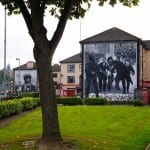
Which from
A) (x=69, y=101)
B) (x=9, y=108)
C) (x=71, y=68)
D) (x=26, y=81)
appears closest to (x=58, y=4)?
(x=9, y=108)

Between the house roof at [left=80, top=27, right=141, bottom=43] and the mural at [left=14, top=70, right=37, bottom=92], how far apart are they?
49.5 metres

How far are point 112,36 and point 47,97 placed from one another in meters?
73.9

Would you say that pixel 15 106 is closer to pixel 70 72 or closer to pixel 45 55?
pixel 45 55

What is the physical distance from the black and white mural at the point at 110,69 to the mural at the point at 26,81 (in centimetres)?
5147

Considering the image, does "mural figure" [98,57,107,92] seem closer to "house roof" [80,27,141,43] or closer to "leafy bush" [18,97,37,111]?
"house roof" [80,27,141,43]

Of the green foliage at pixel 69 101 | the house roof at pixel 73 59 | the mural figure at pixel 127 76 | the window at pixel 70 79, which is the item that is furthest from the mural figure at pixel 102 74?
the window at pixel 70 79

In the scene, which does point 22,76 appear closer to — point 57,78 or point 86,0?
point 57,78

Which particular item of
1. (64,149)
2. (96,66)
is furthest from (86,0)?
(96,66)

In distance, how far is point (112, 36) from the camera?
90062mm

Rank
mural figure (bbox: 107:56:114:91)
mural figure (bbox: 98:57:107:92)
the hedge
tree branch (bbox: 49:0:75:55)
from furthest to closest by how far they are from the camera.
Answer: mural figure (bbox: 98:57:107:92), mural figure (bbox: 107:56:114:91), the hedge, tree branch (bbox: 49:0:75:55)

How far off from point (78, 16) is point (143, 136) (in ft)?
22.4

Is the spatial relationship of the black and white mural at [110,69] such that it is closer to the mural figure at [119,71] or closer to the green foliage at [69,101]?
the mural figure at [119,71]

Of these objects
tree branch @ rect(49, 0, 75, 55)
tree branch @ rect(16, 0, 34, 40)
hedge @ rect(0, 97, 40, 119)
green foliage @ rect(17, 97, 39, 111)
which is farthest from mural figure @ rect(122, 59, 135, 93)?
tree branch @ rect(16, 0, 34, 40)

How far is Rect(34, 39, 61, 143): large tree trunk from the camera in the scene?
16891mm
